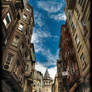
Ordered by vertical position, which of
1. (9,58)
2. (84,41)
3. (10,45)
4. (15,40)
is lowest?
(9,58)

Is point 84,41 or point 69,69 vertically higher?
point 84,41

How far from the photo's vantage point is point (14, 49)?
54.6 feet

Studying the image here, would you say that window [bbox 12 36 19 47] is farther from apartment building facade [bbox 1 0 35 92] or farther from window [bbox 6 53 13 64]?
window [bbox 6 53 13 64]

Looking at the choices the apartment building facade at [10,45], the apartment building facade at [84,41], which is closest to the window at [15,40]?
the apartment building facade at [10,45]

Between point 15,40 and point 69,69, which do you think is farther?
point 69,69

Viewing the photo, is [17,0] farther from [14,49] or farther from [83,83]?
[83,83]

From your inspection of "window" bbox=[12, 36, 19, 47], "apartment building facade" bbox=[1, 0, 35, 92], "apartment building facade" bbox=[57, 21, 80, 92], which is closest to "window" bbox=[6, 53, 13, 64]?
"apartment building facade" bbox=[1, 0, 35, 92]

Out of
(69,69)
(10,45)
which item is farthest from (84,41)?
(10,45)

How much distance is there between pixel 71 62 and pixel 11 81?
1387 cm

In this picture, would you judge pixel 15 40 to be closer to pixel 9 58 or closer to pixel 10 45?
pixel 10 45

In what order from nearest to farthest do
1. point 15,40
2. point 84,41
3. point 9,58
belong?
point 84,41 → point 9,58 → point 15,40

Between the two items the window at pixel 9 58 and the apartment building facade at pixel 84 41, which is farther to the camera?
the window at pixel 9 58

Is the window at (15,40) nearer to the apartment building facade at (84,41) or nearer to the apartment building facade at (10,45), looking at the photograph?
the apartment building facade at (10,45)

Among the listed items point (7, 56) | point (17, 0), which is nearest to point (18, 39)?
point (7, 56)
